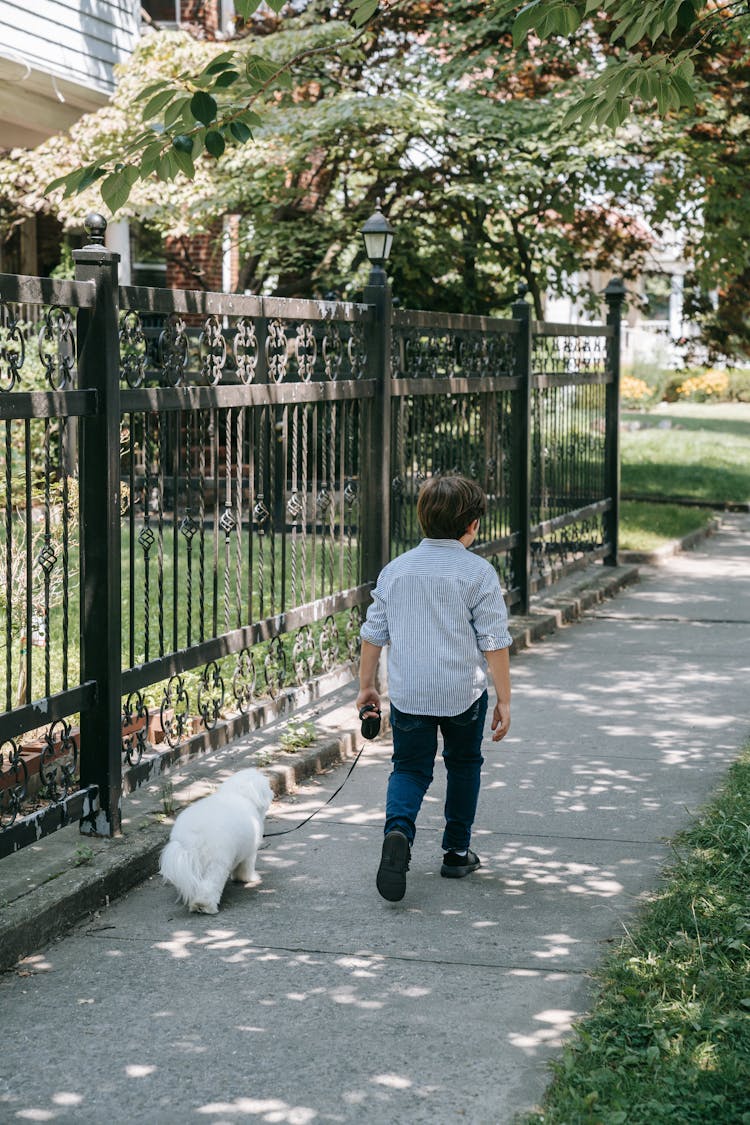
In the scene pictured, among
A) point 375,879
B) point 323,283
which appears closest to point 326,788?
point 375,879

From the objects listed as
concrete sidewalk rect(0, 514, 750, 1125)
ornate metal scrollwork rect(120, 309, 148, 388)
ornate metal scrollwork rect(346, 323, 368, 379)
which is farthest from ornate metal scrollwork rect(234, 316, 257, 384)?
concrete sidewalk rect(0, 514, 750, 1125)

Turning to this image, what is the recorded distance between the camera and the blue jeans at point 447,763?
484 cm

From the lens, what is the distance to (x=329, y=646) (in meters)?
7.34

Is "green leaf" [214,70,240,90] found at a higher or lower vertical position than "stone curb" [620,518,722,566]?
higher

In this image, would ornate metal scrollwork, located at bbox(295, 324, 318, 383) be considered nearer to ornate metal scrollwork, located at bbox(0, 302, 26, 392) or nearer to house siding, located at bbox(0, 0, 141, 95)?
ornate metal scrollwork, located at bbox(0, 302, 26, 392)

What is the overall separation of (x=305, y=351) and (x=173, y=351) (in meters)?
1.27

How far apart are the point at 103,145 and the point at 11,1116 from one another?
1104 cm

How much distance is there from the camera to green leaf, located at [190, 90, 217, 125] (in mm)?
4547

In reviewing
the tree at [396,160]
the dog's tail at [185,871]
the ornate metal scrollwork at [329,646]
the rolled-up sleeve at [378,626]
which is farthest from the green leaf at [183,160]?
the tree at [396,160]

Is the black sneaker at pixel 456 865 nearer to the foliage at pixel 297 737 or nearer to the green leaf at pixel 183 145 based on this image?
the foliage at pixel 297 737

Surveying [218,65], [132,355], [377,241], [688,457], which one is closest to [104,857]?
[132,355]

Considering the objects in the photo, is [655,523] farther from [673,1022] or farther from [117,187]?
[673,1022]

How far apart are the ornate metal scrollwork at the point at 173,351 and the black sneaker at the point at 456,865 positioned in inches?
78.5

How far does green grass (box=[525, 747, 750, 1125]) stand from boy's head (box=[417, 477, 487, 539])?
138cm
